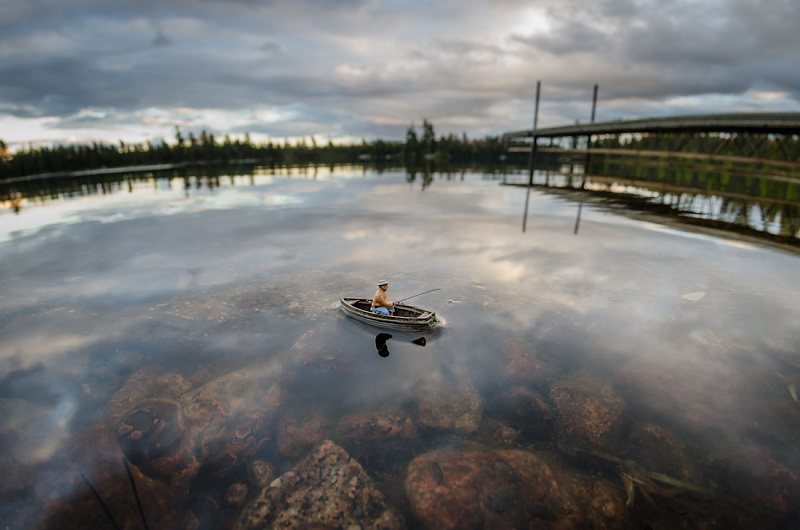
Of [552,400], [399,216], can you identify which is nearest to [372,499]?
[552,400]

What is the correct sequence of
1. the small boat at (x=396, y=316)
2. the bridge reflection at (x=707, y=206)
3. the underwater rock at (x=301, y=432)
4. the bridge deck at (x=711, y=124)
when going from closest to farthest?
the underwater rock at (x=301, y=432)
the small boat at (x=396, y=316)
the bridge deck at (x=711, y=124)
the bridge reflection at (x=707, y=206)

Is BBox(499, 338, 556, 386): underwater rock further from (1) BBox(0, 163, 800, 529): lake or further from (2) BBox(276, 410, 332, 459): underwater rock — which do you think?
(2) BBox(276, 410, 332, 459): underwater rock

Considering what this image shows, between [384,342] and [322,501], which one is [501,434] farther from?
[384,342]

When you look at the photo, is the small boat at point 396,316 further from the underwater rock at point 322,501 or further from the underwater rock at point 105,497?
the underwater rock at point 105,497

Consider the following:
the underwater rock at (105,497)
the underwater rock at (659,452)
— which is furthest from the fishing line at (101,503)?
the underwater rock at (659,452)

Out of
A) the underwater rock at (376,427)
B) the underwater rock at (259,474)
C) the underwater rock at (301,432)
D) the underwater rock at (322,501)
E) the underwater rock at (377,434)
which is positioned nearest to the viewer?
the underwater rock at (322,501)

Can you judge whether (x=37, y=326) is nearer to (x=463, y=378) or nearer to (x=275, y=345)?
(x=275, y=345)
